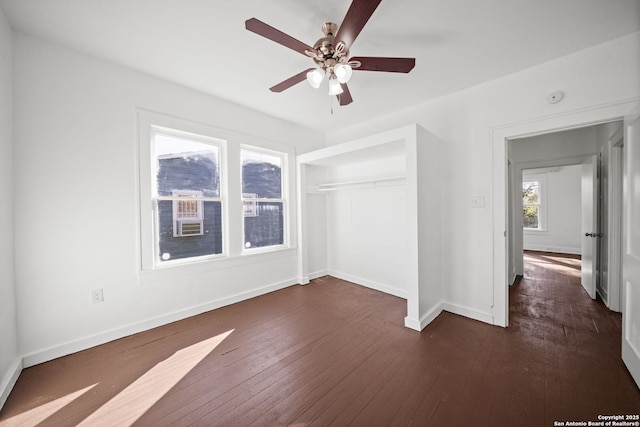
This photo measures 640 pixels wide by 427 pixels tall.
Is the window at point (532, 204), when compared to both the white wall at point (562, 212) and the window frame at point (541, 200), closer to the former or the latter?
the window frame at point (541, 200)

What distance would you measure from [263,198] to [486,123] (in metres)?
3.03

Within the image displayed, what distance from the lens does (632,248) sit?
5.89 feet

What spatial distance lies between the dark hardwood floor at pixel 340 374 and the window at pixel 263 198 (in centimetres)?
123

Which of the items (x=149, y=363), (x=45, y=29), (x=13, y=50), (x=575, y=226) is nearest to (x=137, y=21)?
(x=45, y=29)

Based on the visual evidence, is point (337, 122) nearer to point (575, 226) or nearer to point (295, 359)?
point (295, 359)

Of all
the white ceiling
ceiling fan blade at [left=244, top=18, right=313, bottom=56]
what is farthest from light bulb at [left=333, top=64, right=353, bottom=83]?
the white ceiling

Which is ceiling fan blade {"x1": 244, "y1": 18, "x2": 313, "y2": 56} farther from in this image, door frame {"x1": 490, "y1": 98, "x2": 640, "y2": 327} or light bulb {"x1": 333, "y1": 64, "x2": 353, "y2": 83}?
door frame {"x1": 490, "y1": 98, "x2": 640, "y2": 327}

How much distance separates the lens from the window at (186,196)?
108 inches

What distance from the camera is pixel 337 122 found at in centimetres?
399

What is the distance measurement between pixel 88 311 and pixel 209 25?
108 inches

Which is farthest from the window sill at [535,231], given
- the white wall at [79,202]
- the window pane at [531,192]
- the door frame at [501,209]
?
the white wall at [79,202]

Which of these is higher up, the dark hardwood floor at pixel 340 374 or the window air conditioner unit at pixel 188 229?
the window air conditioner unit at pixel 188 229

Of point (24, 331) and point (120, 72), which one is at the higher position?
→ point (120, 72)

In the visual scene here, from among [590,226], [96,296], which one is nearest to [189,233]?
[96,296]
